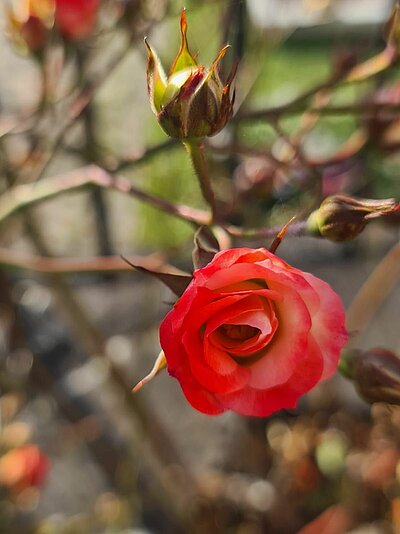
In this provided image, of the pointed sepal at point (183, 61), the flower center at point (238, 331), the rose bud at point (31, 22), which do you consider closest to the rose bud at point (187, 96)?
the pointed sepal at point (183, 61)

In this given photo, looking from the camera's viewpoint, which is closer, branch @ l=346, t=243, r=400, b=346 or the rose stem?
the rose stem

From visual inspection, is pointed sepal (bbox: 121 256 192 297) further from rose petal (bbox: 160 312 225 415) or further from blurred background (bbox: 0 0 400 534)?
blurred background (bbox: 0 0 400 534)

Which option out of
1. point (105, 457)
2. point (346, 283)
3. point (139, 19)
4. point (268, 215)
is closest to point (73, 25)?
point (139, 19)

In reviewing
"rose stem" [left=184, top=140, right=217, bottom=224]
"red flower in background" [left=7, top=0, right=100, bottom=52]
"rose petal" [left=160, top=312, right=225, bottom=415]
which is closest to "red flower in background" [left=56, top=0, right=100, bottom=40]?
"red flower in background" [left=7, top=0, right=100, bottom=52]

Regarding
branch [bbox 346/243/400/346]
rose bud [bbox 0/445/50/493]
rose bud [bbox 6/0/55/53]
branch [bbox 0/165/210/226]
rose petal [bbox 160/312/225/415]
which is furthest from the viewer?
branch [bbox 346/243/400/346]

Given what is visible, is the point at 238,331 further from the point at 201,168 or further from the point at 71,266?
the point at 71,266

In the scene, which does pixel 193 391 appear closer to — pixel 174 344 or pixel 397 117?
pixel 174 344

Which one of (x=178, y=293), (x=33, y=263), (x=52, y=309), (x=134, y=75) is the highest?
(x=178, y=293)
